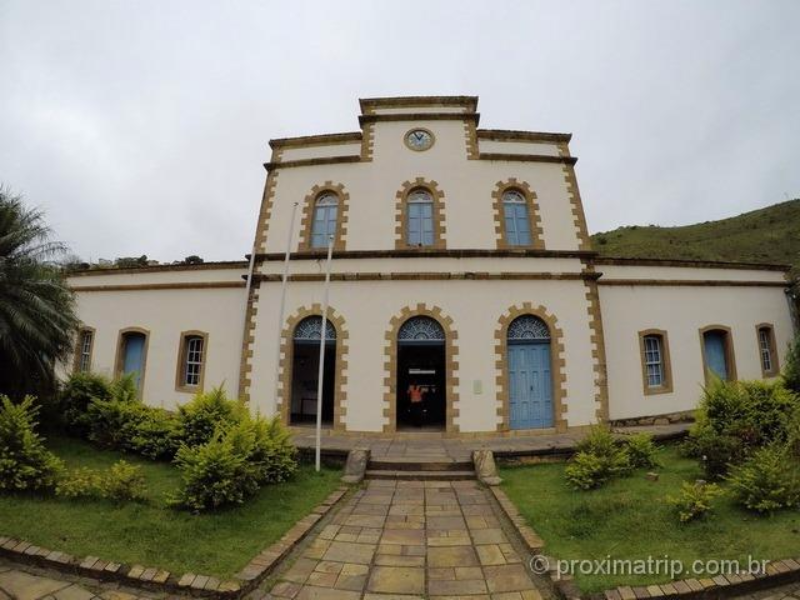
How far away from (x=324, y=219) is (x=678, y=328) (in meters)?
12.3

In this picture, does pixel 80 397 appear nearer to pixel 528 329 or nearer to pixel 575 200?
pixel 528 329

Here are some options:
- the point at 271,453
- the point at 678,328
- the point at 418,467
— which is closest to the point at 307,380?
the point at 418,467

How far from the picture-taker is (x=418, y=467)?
8.46m

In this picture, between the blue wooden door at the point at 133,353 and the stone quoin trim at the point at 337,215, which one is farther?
the blue wooden door at the point at 133,353

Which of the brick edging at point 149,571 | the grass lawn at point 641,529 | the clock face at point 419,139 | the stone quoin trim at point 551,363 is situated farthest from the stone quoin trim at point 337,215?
the brick edging at point 149,571

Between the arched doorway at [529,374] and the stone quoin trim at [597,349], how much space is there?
1272mm

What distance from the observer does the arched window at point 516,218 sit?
483 inches

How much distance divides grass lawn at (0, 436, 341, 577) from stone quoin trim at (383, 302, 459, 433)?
4329 millimetres

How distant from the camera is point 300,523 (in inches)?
229

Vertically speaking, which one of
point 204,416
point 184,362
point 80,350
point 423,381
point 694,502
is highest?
point 80,350

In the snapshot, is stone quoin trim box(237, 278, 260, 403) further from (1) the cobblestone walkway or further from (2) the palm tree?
(1) the cobblestone walkway

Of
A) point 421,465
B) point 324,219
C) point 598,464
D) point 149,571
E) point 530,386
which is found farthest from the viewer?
point 324,219

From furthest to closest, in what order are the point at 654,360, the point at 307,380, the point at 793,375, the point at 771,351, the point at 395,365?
the point at 307,380
the point at 771,351
the point at 654,360
the point at 395,365
the point at 793,375

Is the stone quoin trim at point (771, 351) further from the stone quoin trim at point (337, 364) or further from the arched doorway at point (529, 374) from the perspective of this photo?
the stone quoin trim at point (337, 364)
